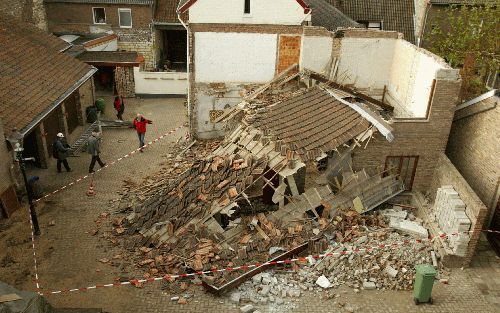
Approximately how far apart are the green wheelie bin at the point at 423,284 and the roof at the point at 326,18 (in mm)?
14480

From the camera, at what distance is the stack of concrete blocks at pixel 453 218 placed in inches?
508

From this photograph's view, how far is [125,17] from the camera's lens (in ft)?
109

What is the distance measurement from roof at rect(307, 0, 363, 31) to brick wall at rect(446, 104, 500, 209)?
901cm

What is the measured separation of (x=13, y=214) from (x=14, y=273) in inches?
132

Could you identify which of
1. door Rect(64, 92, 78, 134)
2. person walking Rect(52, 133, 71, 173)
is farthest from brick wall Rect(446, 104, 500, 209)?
door Rect(64, 92, 78, 134)

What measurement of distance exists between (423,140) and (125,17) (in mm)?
25573

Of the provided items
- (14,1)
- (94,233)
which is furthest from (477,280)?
(14,1)

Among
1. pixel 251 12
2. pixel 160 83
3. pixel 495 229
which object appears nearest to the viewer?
pixel 495 229

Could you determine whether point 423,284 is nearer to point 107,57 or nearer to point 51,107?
point 51,107

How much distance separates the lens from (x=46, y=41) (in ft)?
75.6

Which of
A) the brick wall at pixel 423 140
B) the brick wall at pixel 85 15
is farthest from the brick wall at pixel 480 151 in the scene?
the brick wall at pixel 85 15

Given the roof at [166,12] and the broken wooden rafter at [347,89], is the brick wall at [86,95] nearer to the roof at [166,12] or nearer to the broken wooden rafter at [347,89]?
the roof at [166,12]

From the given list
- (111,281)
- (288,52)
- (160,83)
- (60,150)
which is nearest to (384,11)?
A: (288,52)

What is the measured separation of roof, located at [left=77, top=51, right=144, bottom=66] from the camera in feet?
89.2
